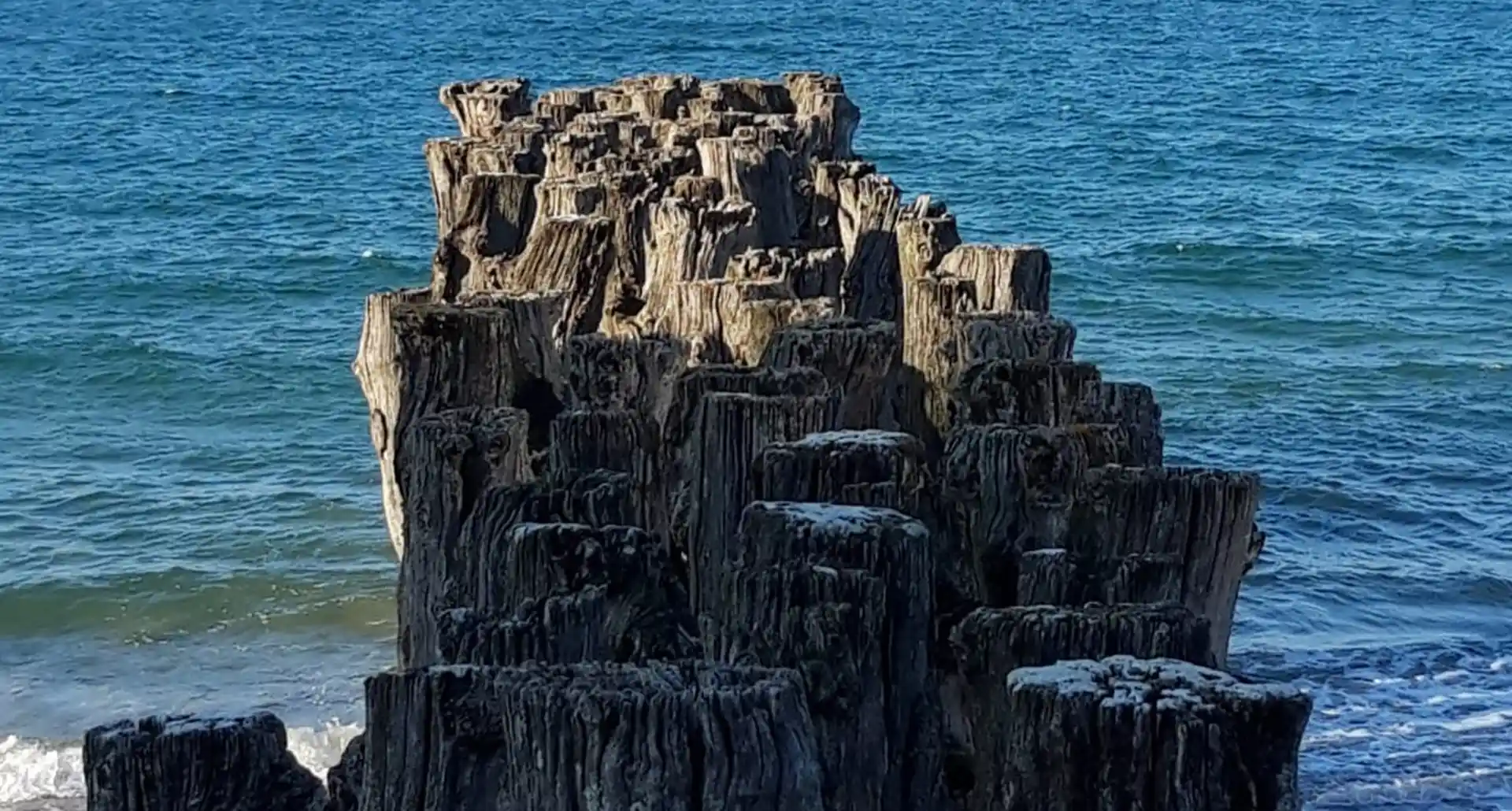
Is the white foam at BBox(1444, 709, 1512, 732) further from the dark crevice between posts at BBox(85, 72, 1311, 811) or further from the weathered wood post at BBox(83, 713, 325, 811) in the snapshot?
the weathered wood post at BBox(83, 713, 325, 811)

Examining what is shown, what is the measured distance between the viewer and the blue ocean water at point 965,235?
15.1 metres

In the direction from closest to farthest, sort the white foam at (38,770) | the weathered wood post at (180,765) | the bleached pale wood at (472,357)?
1. the weathered wood post at (180,765)
2. the bleached pale wood at (472,357)
3. the white foam at (38,770)

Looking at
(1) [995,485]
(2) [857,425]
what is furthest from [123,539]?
(1) [995,485]

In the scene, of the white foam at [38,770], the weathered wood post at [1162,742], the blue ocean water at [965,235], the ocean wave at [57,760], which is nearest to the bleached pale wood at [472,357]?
the weathered wood post at [1162,742]

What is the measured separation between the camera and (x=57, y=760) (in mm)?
13188

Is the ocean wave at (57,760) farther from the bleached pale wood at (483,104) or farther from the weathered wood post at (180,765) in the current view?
the weathered wood post at (180,765)

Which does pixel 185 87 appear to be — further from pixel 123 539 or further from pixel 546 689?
pixel 546 689

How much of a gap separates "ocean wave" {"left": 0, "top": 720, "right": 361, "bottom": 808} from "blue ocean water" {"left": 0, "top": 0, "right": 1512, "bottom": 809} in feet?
0.11

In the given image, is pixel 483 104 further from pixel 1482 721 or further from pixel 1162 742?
pixel 1162 742

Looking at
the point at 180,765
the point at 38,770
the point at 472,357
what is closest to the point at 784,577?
the point at 180,765

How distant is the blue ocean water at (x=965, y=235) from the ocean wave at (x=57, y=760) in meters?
0.03

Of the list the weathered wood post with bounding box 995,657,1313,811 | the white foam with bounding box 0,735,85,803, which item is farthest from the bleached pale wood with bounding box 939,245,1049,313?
the white foam with bounding box 0,735,85,803

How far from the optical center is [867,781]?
516 centimetres

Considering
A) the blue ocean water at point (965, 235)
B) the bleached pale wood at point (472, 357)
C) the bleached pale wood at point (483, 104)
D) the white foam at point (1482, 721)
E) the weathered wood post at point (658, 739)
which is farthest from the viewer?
the blue ocean water at point (965, 235)
